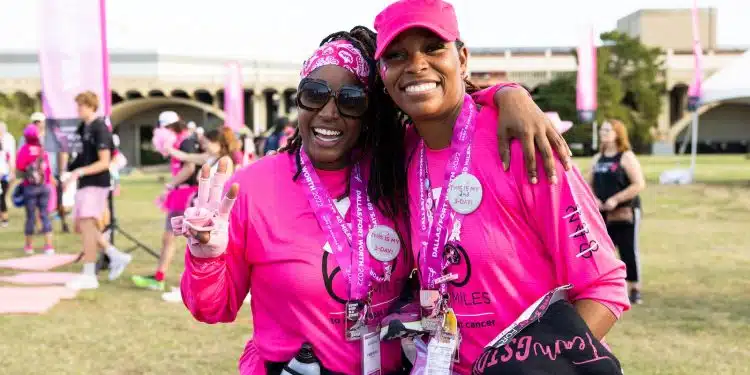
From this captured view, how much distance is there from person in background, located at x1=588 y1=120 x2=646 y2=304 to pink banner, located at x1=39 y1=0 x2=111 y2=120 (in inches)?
211

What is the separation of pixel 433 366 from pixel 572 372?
17.6 inches

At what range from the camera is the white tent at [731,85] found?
1931cm

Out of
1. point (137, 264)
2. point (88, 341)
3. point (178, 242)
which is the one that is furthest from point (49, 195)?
point (88, 341)

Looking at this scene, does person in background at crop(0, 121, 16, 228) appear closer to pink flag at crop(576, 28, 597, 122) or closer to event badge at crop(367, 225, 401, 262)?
event badge at crop(367, 225, 401, 262)

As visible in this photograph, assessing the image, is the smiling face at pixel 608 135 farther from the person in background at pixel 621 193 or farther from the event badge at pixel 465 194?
the event badge at pixel 465 194

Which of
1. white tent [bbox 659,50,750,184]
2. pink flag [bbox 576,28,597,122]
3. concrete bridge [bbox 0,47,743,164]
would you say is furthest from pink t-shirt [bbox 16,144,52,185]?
concrete bridge [bbox 0,47,743,164]

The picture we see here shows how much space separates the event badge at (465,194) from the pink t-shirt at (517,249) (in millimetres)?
16

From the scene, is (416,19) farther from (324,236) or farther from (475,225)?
(324,236)

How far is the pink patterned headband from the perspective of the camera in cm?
242

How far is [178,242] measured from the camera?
39.4 ft

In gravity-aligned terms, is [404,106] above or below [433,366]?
above

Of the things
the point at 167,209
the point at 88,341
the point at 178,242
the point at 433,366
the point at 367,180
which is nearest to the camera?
the point at 433,366

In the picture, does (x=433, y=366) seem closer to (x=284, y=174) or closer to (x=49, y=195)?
(x=284, y=174)

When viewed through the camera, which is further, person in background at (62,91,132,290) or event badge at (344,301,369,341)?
person in background at (62,91,132,290)
